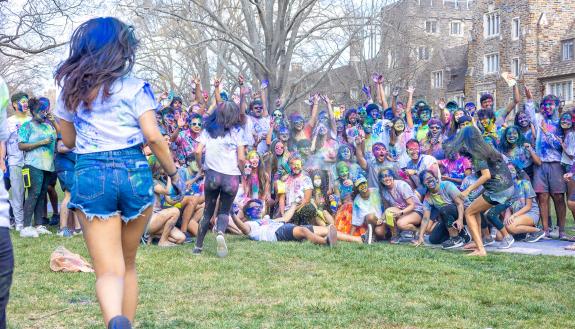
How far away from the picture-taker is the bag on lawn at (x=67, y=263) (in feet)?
25.6

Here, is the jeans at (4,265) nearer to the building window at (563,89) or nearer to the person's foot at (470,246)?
the person's foot at (470,246)

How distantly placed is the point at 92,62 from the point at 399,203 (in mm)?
7381

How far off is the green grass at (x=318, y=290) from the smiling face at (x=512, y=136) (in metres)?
2.70

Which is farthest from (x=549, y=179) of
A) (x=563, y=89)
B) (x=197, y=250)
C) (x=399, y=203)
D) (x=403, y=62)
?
(x=563, y=89)

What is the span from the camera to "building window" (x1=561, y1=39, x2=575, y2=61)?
41.5 meters

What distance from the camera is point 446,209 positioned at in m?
Answer: 10.0

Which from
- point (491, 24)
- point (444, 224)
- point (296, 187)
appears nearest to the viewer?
point (444, 224)

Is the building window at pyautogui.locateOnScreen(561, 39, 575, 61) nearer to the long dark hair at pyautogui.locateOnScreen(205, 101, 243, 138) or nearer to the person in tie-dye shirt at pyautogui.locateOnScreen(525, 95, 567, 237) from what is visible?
the person in tie-dye shirt at pyautogui.locateOnScreen(525, 95, 567, 237)

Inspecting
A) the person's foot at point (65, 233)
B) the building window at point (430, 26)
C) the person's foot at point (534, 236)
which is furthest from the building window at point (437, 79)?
the person's foot at point (65, 233)

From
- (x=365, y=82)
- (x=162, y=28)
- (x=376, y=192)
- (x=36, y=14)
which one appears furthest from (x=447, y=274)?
(x=365, y=82)

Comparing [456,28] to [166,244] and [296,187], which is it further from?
[166,244]

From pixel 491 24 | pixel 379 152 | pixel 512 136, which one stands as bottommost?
pixel 379 152

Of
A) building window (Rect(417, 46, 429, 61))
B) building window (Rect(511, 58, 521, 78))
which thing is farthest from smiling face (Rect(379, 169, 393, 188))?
building window (Rect(511, 58, 521, 78))

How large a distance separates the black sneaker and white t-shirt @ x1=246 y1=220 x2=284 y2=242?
234cm
